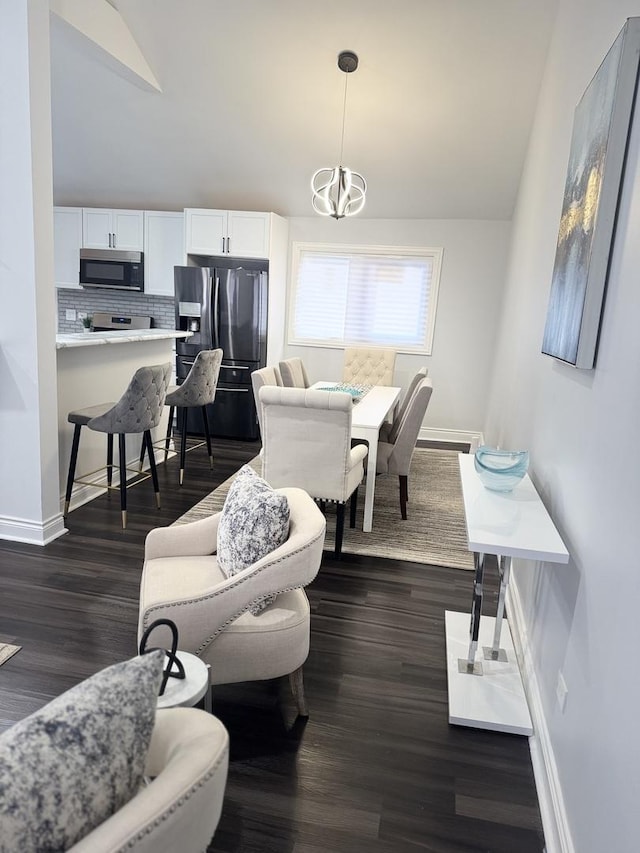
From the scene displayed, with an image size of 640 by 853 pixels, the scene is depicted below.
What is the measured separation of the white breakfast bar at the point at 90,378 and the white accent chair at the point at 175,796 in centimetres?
279

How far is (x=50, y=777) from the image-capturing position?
0.79 metres

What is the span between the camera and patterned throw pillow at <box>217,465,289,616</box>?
6.30 ft

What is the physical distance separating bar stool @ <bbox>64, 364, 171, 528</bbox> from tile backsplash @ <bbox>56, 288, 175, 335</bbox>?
3.06 metres

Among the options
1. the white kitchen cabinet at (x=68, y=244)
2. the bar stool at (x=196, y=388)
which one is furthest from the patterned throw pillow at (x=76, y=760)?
the white kitchen cabinet at (x=68, y=244)

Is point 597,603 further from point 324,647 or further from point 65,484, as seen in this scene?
point 65,484

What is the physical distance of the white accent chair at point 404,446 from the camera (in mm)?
3791

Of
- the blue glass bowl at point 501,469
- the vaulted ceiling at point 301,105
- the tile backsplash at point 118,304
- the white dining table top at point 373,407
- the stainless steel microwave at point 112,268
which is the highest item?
the vaulted ceiling at point 301,105

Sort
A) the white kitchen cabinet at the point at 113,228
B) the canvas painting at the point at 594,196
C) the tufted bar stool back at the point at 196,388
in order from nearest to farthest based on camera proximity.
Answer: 1. the canvas painting at the point at 594,196
2. the tufted bar stool back at the point at 196,388
3. the white kitchen cabinet at the point at 113,228

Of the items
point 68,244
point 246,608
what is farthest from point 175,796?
point 68,244

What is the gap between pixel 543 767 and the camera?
1826 mm

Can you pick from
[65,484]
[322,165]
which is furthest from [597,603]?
[322,165]

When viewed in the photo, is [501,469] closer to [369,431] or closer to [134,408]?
[369,431]

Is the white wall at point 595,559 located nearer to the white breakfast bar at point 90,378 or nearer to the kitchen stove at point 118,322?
the white breakfast bar at point 90,378

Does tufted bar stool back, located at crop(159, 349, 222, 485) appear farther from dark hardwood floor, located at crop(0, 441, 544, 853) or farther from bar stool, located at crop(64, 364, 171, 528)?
dark hardwood floor, located at crop(0, 441, 544, 853)
